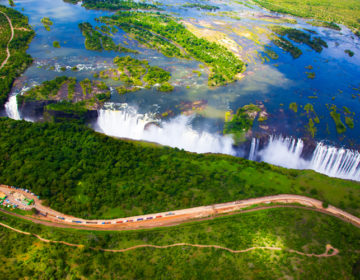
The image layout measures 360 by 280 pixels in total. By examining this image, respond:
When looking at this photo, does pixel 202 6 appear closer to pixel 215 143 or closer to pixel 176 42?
pixel 176 42

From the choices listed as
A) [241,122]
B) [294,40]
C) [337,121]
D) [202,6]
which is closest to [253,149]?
[241,122]

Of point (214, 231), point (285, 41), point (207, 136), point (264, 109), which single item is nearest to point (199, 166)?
point (207, 136)

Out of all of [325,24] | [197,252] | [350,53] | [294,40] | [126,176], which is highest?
[325,24]

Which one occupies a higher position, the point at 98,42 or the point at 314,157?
the point at 98,42

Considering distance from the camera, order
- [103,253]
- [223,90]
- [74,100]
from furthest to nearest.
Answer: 1. [223,90]
2. [74,100]
3. [103,253]

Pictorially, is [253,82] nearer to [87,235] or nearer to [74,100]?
[74,100]

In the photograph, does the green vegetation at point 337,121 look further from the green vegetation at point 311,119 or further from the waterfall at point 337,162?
the waterfall at point 337,162
